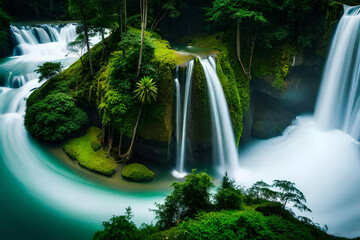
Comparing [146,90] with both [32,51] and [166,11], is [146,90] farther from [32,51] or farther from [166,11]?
[32,51]

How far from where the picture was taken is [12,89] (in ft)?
50.5

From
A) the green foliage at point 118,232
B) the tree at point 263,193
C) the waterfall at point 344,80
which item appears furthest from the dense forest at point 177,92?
the green foliage at point 118,232

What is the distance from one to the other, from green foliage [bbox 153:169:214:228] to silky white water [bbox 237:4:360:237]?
18.7ft

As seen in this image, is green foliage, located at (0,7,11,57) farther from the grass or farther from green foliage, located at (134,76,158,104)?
green foliage, located at (134,76,158,104)

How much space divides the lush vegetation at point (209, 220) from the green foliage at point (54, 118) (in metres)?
8.08

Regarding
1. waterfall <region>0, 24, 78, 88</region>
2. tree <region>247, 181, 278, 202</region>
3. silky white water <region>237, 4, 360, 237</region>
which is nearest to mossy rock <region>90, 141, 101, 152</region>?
silky white water <region>237, 4, 360, 237</region>

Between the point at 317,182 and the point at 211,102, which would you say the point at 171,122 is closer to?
the point at 211,102

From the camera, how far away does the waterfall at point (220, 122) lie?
38.2 feet

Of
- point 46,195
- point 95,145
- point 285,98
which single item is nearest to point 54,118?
point 95,145

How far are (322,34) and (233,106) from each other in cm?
726

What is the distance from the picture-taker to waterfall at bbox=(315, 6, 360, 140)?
12883 mm

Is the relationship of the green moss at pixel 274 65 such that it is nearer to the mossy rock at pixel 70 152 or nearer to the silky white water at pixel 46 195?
the silky white water at pixel 46 195

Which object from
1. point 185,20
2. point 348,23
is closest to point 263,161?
point 348,23

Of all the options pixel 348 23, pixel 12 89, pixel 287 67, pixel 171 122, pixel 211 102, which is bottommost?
pixel 12 89
